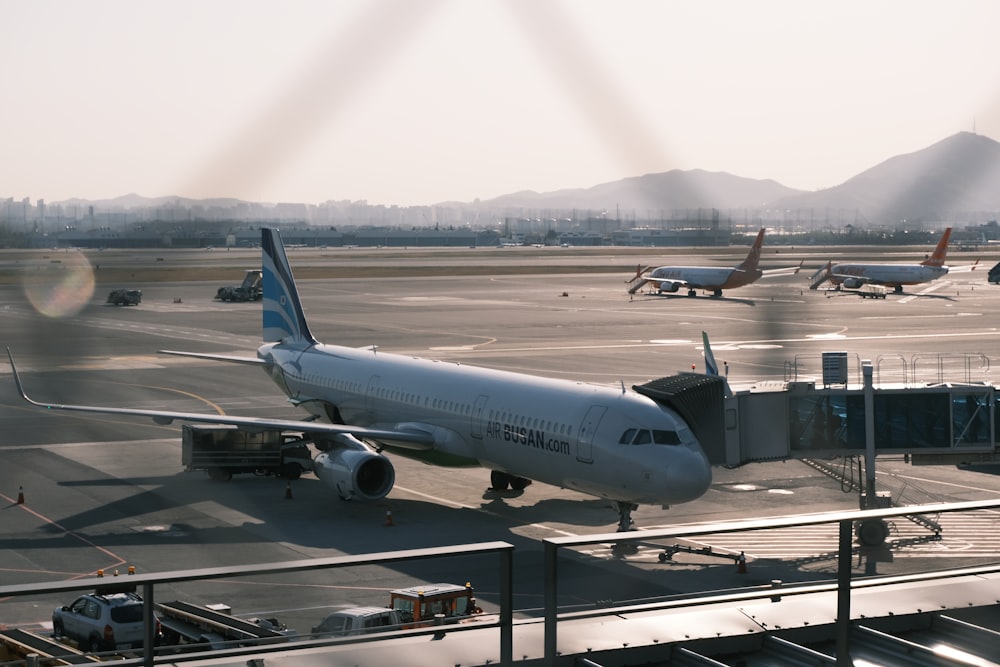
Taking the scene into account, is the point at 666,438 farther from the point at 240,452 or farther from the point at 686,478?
the point at 240,452

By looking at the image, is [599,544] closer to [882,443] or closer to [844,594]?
[844,594]

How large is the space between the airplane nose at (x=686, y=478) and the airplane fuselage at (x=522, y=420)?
0.10 feet

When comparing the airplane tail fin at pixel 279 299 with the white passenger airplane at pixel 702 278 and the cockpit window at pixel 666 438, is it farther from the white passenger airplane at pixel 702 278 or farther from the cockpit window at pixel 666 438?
the white passenger airplane at pixel 702 278

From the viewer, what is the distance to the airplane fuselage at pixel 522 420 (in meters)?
38.5

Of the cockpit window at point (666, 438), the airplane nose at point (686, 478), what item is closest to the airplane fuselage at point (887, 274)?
the cockpit window at point (666, 438)

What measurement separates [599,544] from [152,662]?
360 cm

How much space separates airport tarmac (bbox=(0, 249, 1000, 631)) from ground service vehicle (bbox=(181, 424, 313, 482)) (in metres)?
0.82

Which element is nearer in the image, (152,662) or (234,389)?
(152,662)

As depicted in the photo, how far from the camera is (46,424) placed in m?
65.7

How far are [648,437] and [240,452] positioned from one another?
66.1 ft

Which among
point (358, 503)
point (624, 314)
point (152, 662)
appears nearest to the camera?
point (152, 662)

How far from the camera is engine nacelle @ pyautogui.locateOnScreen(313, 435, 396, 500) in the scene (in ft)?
149

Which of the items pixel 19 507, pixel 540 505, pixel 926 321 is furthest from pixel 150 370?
pixel 926 321

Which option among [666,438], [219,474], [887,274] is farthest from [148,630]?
[887,274]
